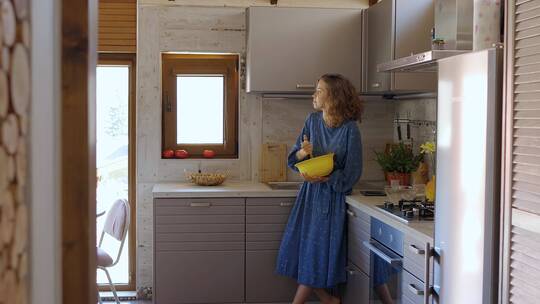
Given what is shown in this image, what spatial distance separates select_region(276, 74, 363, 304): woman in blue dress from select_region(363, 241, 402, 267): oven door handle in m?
0.41

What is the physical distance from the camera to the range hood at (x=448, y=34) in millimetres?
2746

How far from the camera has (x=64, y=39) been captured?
1.37 metres

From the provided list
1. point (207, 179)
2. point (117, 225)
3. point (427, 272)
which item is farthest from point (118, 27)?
point (427, 272)

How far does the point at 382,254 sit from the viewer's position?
3281 millimetres

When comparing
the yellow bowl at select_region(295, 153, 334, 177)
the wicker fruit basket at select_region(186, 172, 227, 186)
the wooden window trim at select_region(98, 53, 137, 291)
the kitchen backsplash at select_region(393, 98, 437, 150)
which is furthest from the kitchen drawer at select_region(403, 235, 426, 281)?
the wooden window trim at select_region(98, 53, 137, 291)

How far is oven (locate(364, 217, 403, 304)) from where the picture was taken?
3.13 meters

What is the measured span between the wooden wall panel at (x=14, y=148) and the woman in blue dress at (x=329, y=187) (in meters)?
2.76

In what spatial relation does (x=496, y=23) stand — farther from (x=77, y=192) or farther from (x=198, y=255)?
(x=198, y=255)

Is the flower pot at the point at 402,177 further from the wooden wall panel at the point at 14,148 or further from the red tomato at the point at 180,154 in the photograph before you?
the wooden wall panel at the point at 14,148

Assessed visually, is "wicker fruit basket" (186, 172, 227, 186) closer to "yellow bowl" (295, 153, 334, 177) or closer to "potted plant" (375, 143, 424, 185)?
"yellow bowl" (295, 153, 334, 177)

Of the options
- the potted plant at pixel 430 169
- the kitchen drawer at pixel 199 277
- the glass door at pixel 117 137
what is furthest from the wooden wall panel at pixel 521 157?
the glass door at pixel 117 137

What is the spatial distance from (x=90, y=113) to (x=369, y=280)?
2.48 meters

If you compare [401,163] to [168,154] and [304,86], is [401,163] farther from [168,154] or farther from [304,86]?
[168,154]

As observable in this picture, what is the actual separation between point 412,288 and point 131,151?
2580 mm
